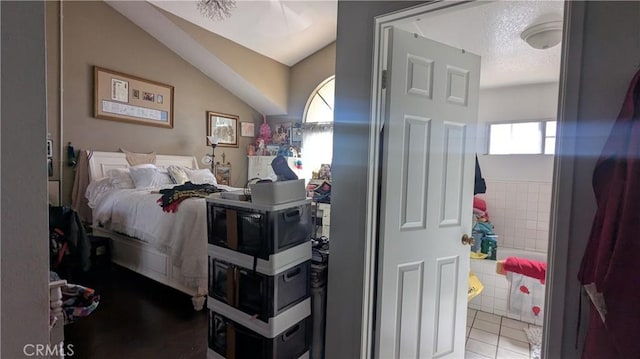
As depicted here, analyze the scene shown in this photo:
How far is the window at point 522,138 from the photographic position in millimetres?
3463

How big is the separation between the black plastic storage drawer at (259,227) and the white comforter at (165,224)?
0.81 meters

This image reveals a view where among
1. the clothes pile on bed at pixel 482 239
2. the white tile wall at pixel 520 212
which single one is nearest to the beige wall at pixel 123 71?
the clothes pile on bed at pixel 482 239

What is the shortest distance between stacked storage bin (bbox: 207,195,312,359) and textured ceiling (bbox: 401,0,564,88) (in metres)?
1.24

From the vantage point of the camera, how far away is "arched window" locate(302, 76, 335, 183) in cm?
553

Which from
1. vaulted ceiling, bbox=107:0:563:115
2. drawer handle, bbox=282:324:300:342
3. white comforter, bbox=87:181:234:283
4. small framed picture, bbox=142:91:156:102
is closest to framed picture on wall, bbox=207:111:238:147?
vaulted ceiling, bbox=107:0:563:115

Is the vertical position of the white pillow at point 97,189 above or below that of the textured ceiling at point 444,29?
below

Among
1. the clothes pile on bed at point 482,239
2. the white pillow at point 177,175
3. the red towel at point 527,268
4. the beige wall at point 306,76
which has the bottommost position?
the red towel at point 527,268

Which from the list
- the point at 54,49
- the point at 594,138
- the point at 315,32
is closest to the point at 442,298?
the point at 594,138

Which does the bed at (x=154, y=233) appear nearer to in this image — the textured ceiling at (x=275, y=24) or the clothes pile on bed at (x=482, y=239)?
the textured ceiling at (x=275, y=24)

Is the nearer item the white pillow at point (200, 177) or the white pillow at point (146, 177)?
the white pillow at point (146, 177)

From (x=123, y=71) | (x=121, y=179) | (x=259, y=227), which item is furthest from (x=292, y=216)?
(x=123, y=71)

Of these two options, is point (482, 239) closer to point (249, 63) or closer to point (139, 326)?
point (139, 326)

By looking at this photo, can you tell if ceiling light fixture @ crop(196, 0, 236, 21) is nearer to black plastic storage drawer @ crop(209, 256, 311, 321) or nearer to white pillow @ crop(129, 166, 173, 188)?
white pillow @ crop(129, 166, 173, 188)

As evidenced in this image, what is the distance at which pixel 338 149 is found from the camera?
1693 mm
